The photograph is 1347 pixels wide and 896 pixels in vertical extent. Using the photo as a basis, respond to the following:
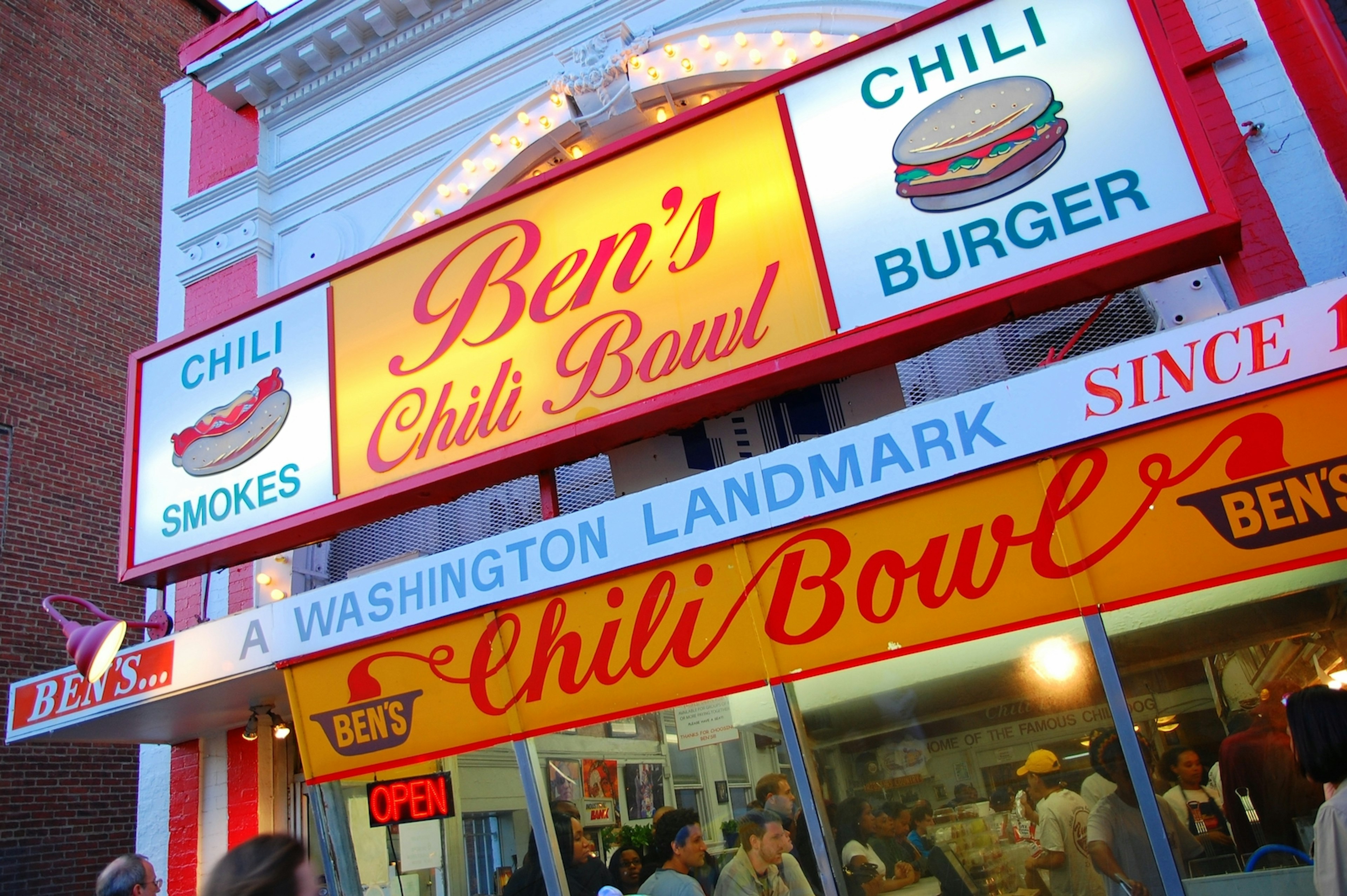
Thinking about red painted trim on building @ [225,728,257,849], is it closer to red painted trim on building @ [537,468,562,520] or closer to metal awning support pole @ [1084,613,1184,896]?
red painted trim on building @ [537,468,562,520]

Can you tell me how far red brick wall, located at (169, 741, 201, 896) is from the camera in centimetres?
860

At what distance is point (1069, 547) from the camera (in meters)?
4.84

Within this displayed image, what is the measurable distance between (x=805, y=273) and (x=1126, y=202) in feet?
5.72

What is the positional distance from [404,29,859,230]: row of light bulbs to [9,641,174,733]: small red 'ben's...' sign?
4.40 feet

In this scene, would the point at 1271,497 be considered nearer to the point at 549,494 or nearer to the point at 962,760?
the point at 962,760

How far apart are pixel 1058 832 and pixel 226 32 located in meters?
10.7

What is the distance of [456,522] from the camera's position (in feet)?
27.8

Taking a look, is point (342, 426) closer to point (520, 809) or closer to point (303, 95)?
point (520, 809)

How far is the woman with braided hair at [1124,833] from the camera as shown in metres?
4.62

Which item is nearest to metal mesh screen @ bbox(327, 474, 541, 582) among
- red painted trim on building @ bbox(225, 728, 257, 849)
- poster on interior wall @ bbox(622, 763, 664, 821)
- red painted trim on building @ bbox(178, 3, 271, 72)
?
red painted trim on building @ bbox(225, 728, 257, 849)

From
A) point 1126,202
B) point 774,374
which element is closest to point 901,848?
point 774,374

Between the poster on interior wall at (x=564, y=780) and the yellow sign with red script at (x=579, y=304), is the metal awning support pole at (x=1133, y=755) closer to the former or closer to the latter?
the yellow sign with red script at (x=579, y=304)

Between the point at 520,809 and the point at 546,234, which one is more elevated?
the point at 546,234

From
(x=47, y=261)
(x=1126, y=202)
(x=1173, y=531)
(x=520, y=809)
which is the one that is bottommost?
(x=520, y=809)
